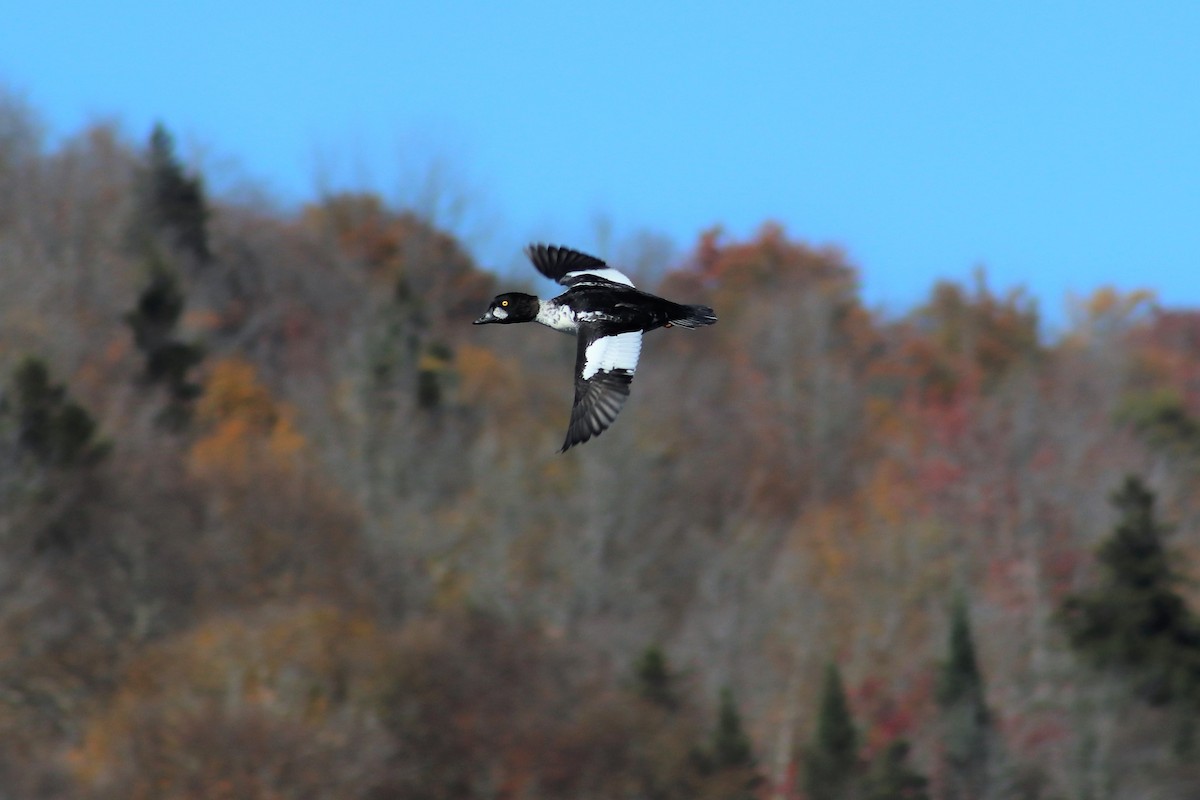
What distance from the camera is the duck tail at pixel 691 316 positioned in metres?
15.0

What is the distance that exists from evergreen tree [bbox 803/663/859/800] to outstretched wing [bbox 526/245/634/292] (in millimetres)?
26217

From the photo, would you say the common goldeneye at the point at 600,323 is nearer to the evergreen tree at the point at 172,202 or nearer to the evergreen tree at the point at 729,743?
the evergreen tree at the point at 729,743

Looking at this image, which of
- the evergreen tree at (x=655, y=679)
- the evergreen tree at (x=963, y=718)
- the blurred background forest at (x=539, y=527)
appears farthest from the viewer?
the evergreen tree at (x=963, y=718)

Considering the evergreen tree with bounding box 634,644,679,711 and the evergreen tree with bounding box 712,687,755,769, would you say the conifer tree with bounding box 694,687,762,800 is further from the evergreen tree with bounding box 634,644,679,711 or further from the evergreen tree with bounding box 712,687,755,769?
the evergreen tree with bounding box 634,644,679,711

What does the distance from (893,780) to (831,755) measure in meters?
1.75

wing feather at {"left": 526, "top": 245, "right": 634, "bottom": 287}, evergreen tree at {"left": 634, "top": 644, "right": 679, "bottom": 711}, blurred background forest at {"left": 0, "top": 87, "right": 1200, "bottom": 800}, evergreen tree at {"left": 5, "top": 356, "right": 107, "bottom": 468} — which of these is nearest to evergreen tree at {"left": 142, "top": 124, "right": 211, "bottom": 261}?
blurred background forest at {"left": 0, "top": 87, "right": 1200, "bottom": 800}

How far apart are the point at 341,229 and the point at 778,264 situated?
15.8m

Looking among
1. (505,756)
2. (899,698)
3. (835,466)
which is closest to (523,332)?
(835,466)

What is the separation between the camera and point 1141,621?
41844mm

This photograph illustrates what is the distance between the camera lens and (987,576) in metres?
53.5

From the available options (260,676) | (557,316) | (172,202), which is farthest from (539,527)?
(557,316)

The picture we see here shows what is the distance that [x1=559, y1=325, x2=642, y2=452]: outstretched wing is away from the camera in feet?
46.9

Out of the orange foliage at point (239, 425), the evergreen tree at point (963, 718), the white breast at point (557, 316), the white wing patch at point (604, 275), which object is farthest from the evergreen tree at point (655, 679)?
the white breast at point (557, 316)

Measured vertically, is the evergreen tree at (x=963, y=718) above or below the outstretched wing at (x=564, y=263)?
below
